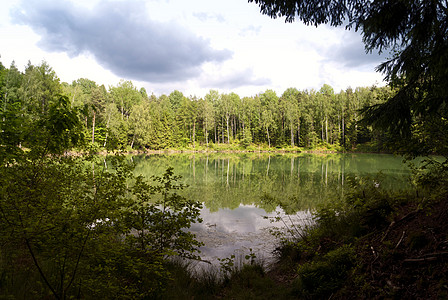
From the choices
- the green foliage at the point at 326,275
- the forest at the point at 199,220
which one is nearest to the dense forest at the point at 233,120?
the forest at the point at 199,220

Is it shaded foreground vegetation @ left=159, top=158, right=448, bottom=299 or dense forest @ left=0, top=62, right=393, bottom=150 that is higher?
dense forest @ left=0, top=62, right=393, bottom=150

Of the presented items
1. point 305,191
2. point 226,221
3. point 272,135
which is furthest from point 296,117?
point 226,221

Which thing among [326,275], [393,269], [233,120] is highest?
[233,120]

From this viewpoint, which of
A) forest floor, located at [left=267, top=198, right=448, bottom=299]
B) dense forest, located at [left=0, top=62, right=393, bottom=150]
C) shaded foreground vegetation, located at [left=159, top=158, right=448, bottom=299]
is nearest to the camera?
forest floor, located at [left=267, top=198, right=448, bottom=299]

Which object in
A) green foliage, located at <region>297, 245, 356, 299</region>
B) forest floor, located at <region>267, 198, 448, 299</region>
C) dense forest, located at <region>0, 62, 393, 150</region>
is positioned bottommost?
green foliage, located at <region>297, 245, 356, 299</region>

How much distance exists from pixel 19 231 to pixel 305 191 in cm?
1337

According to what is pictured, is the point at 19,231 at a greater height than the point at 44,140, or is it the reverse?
the point at 44,140

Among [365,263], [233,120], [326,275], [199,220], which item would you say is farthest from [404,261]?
[233,120]

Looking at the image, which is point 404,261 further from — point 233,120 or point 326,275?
point 233,120

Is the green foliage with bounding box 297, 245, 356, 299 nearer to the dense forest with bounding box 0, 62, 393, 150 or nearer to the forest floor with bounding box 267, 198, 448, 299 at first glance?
the forest floor with bounding box 267, 198, 448, 299

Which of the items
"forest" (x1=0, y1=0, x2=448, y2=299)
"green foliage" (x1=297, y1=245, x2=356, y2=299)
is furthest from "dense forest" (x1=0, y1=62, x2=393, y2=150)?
"green foliage" (x1=297, y1=245, x2=356, y2=299)

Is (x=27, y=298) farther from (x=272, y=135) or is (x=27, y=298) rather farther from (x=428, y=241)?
(x=272, y=135)

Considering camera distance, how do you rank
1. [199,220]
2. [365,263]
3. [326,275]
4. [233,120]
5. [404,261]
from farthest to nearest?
1. [233,120]
2. [199,220]
3. [326,275]
4. [365,263]
5. [404,261]

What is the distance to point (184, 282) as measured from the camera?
14.7 ft
